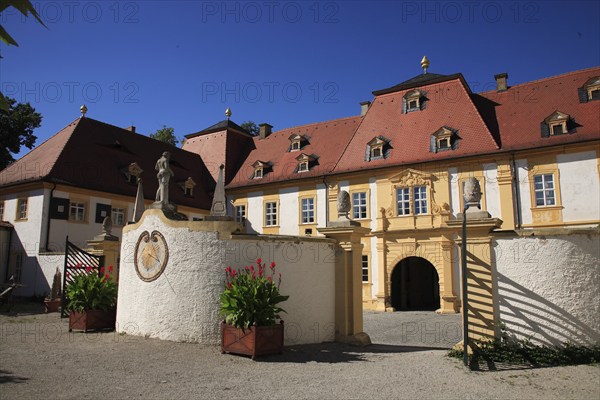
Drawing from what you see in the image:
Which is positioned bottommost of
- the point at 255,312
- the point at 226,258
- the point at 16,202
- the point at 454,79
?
the point at 255,312

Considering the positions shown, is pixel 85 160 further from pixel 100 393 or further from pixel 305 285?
pixel 100 393

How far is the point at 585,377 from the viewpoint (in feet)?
22.9

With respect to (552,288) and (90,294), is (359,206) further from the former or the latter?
(552,288)

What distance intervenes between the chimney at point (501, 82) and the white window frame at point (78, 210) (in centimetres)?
2250

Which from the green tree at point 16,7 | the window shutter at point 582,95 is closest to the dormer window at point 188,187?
the window shutter at point 582,95

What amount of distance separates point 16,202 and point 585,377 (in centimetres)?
2465

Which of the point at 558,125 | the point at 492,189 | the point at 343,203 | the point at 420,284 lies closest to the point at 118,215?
the point at 420,284

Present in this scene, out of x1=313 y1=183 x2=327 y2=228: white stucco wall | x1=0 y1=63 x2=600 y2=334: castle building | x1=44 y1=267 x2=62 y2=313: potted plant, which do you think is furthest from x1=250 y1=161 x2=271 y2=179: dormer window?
x1=44 y1=267 x2=62 y2=313: potted plant

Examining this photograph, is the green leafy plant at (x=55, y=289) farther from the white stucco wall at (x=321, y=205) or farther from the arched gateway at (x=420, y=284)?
the arched gateway at (x=420, y=284)

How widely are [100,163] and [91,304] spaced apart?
15898 mm

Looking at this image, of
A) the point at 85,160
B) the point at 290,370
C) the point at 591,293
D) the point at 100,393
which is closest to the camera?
the point at 100,393

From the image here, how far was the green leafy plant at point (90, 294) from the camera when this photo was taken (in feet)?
37.4

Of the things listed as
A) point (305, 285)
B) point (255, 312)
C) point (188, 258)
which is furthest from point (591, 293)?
point (188, 258)

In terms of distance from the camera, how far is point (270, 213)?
2741 cm
